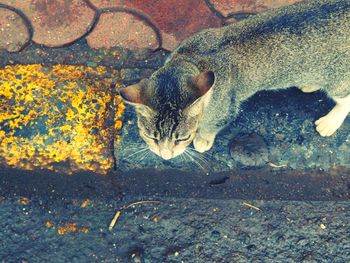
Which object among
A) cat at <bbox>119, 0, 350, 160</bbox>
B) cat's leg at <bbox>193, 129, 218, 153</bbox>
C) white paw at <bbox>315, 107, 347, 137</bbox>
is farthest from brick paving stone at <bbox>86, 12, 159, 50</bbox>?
white paw at <bbox>315, 107, 347, 137</bbox>

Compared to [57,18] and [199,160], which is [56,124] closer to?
[57,18]

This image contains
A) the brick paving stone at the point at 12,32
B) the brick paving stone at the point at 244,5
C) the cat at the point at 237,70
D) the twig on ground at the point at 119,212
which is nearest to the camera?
the cat at the point at 237,70

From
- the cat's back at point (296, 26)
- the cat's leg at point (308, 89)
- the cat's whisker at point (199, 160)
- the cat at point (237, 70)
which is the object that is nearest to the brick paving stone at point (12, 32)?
the cat at point (237, 70)

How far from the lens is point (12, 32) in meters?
2.75

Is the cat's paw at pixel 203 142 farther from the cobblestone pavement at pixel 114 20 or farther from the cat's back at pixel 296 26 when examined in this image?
the cobblestone pavement at pixel 114 20

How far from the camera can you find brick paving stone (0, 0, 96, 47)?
276 cm

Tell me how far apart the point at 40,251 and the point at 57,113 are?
771mm

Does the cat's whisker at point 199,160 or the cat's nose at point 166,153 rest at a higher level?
the cat's nose at point 166,153

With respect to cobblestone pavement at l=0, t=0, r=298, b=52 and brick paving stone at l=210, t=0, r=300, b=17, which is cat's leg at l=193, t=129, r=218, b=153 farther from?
brick paving stone at l=210, t=0, r=300, b=17

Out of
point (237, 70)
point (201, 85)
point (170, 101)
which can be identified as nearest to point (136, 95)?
point (170, 101)

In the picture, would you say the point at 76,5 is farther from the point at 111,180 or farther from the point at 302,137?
the point at 302,137

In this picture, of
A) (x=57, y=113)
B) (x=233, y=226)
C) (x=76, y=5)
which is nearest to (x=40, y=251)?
(x=57, y=113)

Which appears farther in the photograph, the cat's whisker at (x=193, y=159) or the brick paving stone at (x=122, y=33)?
the brick paving stone at (x=122, y=33)

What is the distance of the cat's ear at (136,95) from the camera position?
77.2 inches
